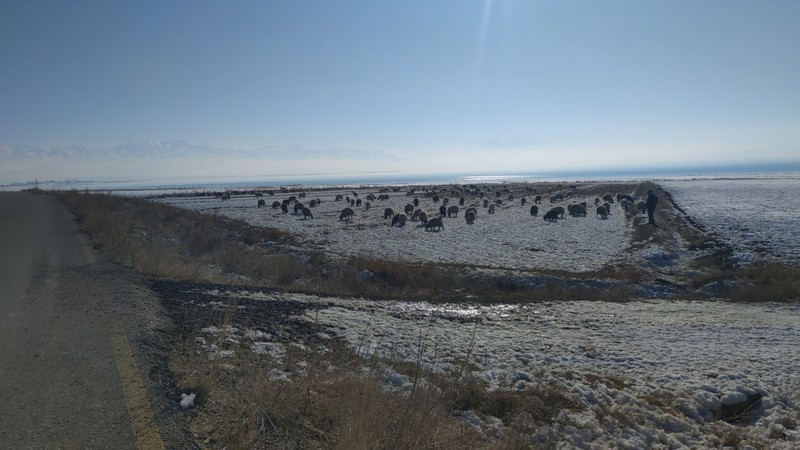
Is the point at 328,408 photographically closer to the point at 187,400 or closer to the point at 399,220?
the point at 187,400

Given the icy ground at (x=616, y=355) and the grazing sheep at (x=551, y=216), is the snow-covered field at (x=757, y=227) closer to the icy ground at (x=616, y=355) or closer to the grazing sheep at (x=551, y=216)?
the icy ground at (x=616, y=355)

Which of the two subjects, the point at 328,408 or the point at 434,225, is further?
the point at 434,225

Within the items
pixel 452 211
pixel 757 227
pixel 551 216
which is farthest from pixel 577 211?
pixel 757 227

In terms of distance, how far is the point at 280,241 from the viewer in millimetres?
26594

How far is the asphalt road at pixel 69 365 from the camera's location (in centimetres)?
407

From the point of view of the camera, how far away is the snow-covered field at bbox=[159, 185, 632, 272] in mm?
22250

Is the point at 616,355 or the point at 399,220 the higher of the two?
the point at 399,220

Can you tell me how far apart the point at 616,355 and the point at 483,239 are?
19.2 meters

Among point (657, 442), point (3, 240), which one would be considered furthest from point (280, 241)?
point (657, 442)

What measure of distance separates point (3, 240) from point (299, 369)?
16.9 m

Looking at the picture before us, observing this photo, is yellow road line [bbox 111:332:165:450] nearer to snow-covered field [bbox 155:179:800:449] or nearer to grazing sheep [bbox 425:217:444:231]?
snow-covered field [bbox 155:179:800:449]

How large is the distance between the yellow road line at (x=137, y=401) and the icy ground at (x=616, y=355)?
164cm

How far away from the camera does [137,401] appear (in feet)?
15.2

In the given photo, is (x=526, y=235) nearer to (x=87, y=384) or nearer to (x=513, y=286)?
(x=513, y=286)
